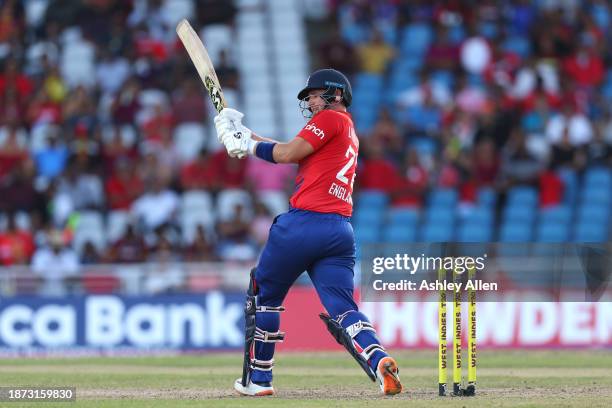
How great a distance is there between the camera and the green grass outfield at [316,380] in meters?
10.2

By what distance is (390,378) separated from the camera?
32.7 ft

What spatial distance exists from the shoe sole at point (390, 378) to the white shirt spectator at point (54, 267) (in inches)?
365

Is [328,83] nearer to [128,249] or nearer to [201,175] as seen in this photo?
[128,249]

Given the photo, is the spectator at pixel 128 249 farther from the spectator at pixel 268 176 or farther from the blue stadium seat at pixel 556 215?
the blue stadium seat at pixel 556 215

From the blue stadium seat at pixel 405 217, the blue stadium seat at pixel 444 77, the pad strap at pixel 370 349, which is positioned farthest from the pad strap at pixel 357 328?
the blue stadium seat at pixel 444 77

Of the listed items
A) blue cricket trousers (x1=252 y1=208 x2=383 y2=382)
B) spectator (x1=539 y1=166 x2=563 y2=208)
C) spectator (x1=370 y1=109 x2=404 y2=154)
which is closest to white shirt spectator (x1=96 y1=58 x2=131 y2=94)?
spectator (x1=370 y1=109 x2=404 y2=154)

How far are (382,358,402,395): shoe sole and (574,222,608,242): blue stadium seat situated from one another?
10.6 m

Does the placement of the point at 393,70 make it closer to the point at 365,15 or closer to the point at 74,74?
the point at 365,15

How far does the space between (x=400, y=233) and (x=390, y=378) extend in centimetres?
1036

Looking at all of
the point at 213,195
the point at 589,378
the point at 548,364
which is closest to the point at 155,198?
the point at 213,195

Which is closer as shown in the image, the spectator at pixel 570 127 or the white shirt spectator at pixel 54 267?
the white shirt spectator at pixel 54 267

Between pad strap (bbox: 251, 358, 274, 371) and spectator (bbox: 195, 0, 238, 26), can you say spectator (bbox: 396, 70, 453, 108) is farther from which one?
pad strap (bbox: 251, 358, 274, 371)

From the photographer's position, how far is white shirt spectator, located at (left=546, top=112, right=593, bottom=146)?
2097 centimetres

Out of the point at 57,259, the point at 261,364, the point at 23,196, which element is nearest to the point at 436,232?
the point at 57,259
